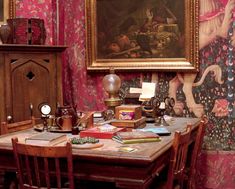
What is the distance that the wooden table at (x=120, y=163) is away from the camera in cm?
259

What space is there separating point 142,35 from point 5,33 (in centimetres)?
150

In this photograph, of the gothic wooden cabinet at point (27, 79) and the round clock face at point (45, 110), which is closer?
the round clock face at point (45, 110)

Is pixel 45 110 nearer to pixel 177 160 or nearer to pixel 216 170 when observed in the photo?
pixel 177 160

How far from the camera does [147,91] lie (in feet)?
15.1

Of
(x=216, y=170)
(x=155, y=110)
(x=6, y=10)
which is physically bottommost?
(x=216, y=170)

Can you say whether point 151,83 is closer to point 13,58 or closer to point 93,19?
point 93,19

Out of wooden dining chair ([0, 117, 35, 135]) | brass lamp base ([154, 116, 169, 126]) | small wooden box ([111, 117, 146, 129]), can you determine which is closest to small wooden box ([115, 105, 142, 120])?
small wooden box ([111, 117, 146, 129])

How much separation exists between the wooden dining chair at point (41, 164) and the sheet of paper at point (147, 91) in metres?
1.67

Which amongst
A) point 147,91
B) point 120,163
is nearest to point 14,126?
point 120,163

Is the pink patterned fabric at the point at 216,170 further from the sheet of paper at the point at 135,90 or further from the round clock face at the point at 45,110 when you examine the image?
the round clock face at the point at 45,110

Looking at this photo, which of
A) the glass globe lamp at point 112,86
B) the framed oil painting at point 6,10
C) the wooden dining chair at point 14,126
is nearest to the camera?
the wooden dining chair at point 14,126

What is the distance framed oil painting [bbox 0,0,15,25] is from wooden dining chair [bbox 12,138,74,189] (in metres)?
2.32

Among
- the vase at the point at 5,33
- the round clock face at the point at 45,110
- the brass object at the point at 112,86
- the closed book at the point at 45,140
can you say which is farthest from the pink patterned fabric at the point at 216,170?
the vase at the point at 5,33

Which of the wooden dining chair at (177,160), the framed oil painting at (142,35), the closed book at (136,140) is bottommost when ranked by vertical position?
the wooden dining chair at (177,160)
